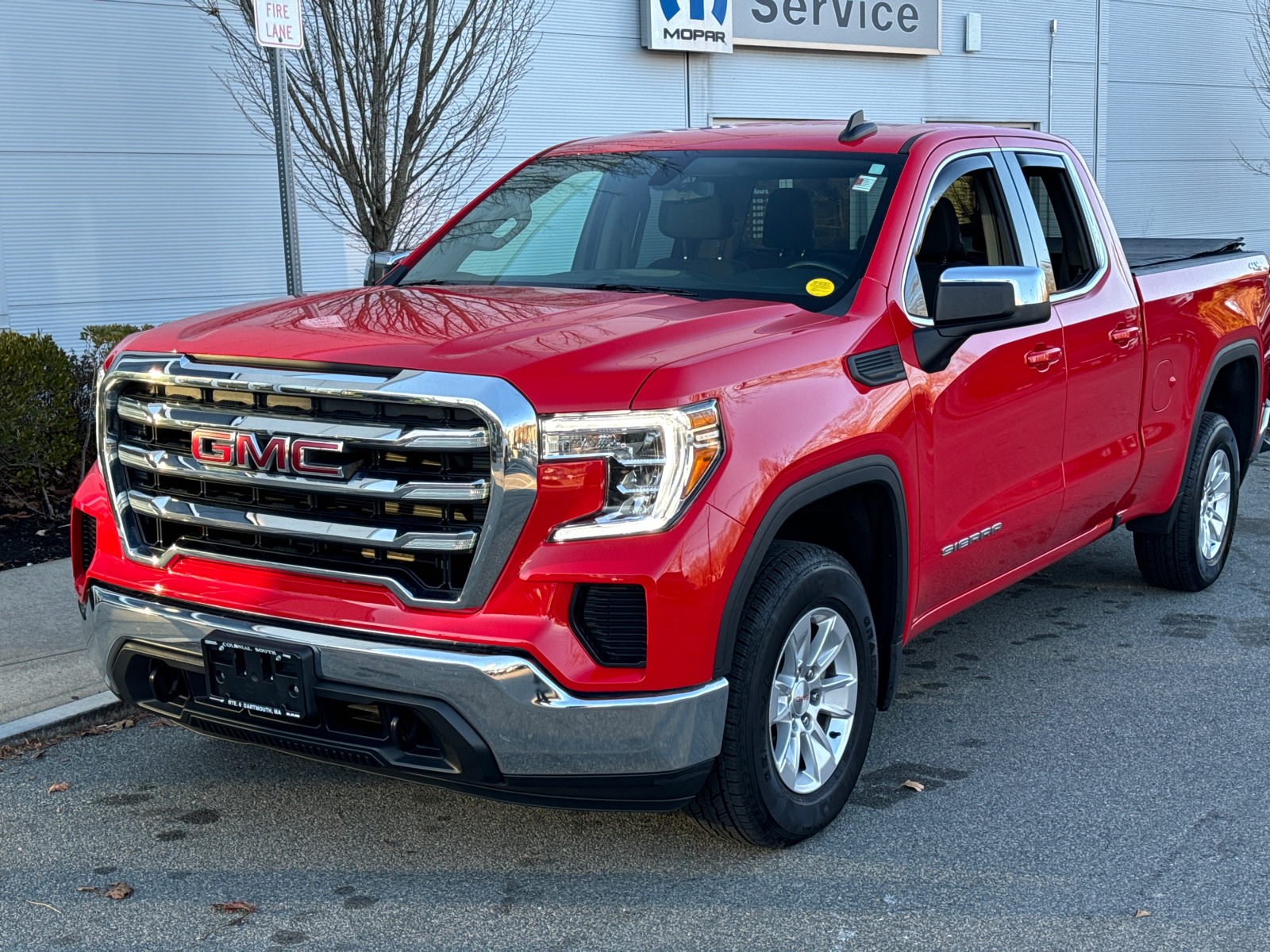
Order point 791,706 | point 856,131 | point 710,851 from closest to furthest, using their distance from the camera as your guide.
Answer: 1. point 791,706
2. point 710,851
3. point 856,131

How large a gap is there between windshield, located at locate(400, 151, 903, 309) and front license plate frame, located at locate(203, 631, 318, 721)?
1650 mm

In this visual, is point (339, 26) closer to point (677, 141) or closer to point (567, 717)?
point (677, 141)

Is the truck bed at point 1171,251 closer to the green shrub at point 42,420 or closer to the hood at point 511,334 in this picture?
the hood at point 511,334

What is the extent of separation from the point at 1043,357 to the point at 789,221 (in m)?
1.01

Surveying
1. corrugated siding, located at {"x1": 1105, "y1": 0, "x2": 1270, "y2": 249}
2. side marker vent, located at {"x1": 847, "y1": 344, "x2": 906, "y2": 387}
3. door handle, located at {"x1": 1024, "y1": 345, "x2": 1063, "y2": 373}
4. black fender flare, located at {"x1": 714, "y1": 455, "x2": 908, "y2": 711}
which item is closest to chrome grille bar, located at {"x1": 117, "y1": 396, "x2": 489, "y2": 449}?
black fender flare, located at {"x1": 714, "y1": 455, "x2": 908, "y2": 711}

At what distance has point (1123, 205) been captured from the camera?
19.9m

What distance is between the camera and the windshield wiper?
167 inches

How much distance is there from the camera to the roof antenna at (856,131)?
466 centimetres

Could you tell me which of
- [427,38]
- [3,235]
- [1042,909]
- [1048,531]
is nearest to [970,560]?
[1048,531]

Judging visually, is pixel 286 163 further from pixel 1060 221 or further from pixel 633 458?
pixel 633 458

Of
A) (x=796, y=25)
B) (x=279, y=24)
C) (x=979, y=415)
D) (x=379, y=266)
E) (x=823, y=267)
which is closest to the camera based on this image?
(x=823, y=267)

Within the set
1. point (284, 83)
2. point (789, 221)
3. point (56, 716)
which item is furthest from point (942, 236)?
point (284, 83)

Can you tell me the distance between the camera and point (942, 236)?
464 cm

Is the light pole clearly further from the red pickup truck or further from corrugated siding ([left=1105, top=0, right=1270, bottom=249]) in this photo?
corrugated siding ([left=1105, top=0, right=1270, bottom=249])
